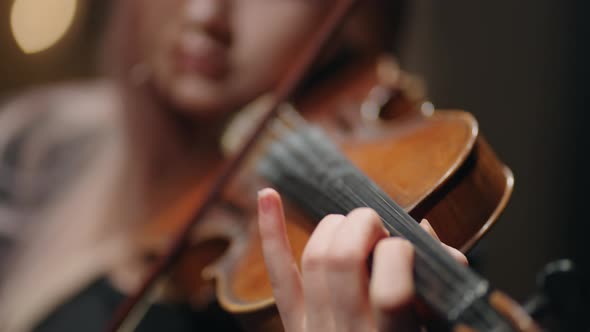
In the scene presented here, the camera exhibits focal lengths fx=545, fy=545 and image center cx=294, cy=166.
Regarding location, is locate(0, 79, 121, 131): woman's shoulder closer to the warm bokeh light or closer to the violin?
the warm bokeh light

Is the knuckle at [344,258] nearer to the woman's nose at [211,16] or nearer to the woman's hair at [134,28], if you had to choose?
the woman's nose at [211,16]

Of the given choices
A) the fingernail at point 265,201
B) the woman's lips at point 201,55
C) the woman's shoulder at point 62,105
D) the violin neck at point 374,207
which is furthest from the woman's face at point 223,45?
the fingernail at point 265,201

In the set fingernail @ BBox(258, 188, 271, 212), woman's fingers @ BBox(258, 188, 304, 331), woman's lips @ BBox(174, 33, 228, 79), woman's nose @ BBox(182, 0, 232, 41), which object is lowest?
woman's fingers @ BBox(258, 188, 304, 331)

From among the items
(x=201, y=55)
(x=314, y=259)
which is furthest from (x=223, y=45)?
(x=314, y=259)

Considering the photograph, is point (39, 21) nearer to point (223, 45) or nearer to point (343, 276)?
point (223, 45)

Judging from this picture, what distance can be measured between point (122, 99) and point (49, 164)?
0.23m

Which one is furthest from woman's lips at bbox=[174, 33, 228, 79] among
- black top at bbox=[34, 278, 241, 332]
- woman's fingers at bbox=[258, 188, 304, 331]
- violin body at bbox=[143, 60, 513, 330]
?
woman's fingers at bbox=[258, 188, 304, 331]

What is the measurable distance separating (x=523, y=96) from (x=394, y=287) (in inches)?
30.4

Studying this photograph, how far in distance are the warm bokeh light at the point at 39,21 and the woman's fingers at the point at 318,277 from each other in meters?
1.04

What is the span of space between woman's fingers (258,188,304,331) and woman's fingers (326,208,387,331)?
4cm

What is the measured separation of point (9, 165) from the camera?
39.2 inches

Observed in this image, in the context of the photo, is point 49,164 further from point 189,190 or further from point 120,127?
point 189,190

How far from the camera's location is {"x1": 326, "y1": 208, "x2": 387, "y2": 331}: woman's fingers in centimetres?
28

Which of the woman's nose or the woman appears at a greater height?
the woman's nose
